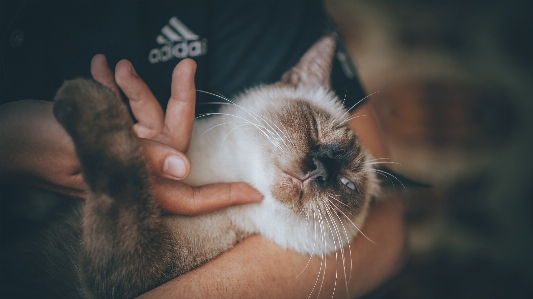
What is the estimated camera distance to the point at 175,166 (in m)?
0.79

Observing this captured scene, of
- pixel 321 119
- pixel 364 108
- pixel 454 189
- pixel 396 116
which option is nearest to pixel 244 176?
pixel 321 119

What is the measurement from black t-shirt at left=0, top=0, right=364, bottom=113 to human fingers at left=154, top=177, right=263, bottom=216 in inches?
10.9

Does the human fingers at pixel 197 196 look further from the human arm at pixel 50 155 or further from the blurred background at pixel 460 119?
the blurred background at pixel 460 119

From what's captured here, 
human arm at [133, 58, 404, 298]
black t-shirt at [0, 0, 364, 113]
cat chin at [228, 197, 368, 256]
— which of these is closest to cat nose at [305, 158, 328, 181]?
cat chin at [228, 197, 368, 256]

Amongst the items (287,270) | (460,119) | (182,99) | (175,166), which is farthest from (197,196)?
(460,119)

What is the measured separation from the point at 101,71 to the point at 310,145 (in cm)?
58

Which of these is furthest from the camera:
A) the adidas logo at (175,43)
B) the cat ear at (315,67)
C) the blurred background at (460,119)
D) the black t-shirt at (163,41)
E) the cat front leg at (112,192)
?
the blurred background at (460,119)

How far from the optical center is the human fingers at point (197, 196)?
839mm

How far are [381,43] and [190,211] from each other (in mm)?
2110

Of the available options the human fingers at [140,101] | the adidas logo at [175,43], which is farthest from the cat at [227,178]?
the adidas logo at [175,43]

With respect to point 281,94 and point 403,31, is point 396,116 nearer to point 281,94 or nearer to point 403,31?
point 403,31

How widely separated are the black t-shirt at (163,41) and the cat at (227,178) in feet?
0.27

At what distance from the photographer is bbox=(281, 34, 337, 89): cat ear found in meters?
1.06

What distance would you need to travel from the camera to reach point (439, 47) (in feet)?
8.06
